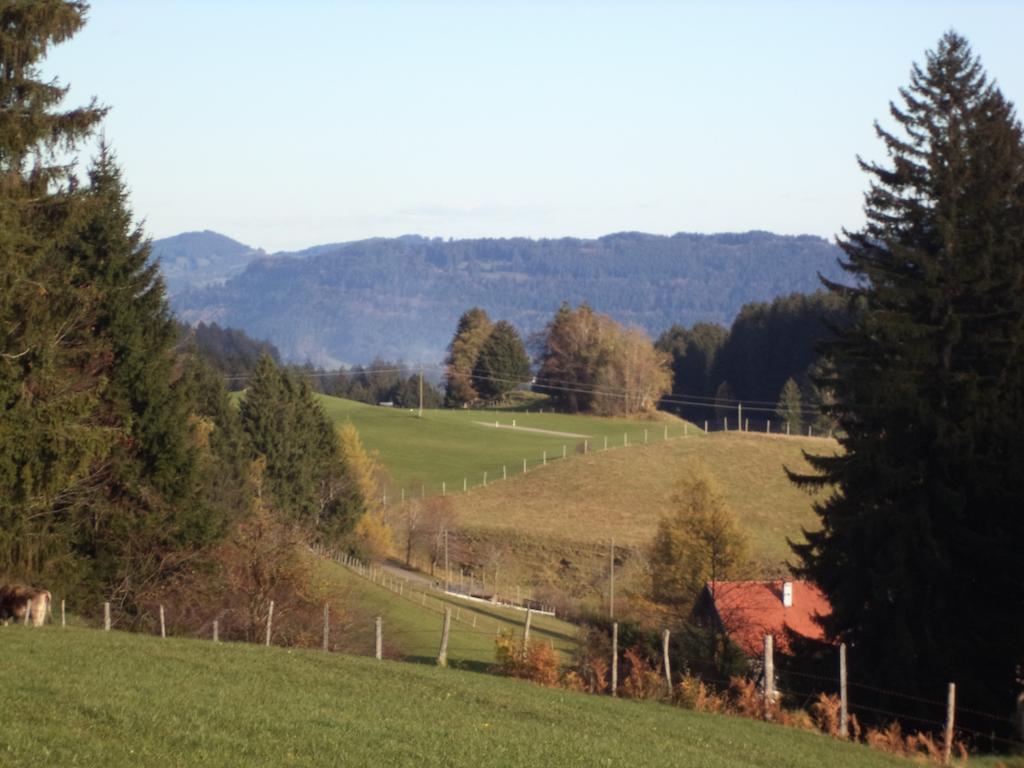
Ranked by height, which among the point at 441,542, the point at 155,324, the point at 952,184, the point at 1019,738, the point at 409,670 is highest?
the point at 952,184

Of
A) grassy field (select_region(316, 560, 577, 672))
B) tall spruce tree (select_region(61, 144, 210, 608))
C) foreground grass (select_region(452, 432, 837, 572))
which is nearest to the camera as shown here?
tall spruce tree (select_region(61, 144, 210, 608))

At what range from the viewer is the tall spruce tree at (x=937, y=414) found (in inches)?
806

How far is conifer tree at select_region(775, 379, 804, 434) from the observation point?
103 m

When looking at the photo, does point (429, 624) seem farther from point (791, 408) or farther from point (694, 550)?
point (791, 408)

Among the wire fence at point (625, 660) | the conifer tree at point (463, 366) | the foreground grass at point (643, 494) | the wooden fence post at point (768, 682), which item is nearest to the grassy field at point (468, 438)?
the foreground grass at point (643, 494)

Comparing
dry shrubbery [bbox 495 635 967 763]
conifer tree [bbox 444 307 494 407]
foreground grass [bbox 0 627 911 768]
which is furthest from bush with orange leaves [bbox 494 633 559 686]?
conifer tree [bbox 444 307 494 407]

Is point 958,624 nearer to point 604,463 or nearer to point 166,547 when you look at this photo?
point 166,547

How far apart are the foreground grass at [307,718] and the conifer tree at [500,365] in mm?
98506

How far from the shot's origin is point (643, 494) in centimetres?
6850

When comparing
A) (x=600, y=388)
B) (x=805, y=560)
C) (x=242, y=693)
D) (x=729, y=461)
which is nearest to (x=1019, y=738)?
(x=805, y=560)

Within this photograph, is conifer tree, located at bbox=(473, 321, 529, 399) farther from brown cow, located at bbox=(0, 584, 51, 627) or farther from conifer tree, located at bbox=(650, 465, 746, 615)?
brown cow, located at bbox=(0, 584, 51, 627)

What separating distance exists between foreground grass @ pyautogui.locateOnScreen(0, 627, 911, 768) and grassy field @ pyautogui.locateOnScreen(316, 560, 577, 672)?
11.8 m

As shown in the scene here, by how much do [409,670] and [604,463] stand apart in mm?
56714

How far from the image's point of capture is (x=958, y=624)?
20.7 metres
